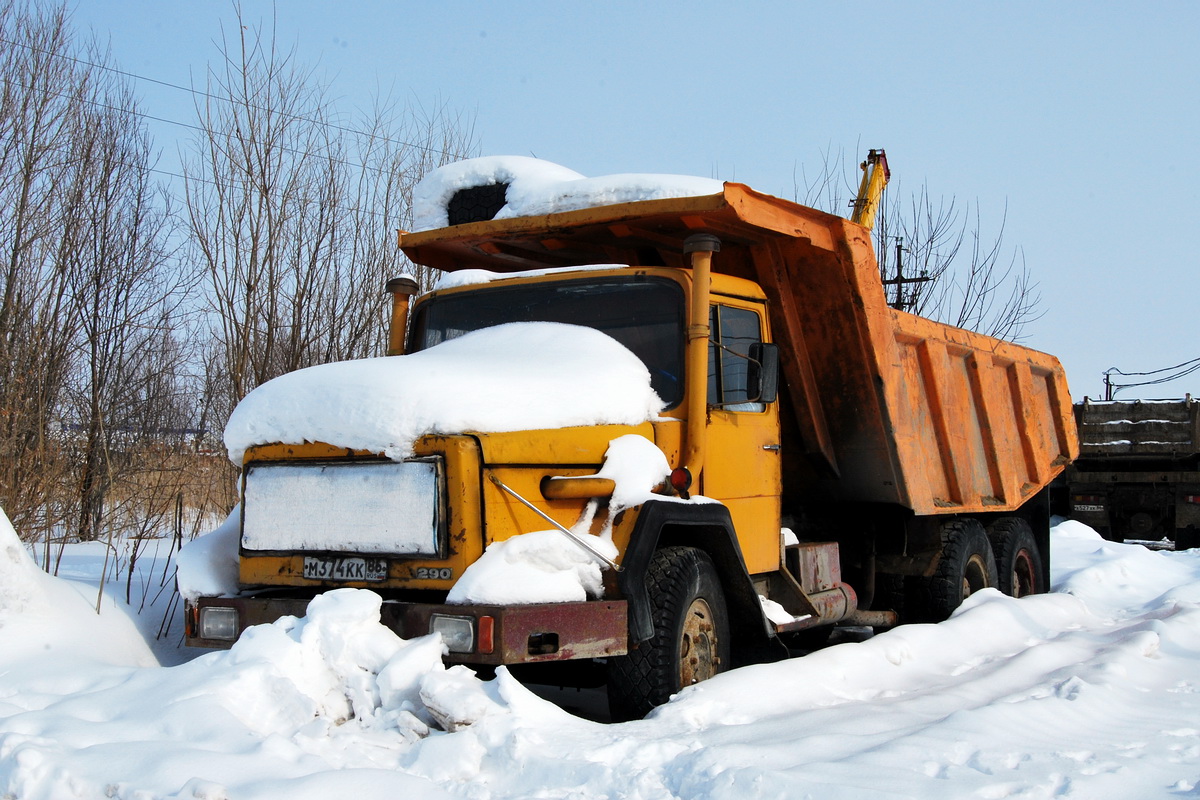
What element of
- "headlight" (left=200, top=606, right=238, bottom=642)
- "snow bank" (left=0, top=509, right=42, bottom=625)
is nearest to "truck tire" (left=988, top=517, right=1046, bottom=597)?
"headlight" (left=200, top=606, right=238, bottom=642)

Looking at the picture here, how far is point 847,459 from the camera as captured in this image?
7109mm

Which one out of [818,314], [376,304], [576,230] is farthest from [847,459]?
[376,304]


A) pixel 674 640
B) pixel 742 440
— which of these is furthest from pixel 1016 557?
pixel 674 640

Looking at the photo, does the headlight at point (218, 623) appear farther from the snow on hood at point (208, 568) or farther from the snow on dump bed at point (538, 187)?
the snow on dump bed at point (538, 187)

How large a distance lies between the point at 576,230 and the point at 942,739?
329cm

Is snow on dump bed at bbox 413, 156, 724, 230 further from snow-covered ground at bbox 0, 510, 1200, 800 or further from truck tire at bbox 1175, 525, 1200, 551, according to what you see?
truck tire at bbox 1175, 525, 1200, 551

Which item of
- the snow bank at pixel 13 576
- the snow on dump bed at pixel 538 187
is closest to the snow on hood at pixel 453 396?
the snow on dump bed at pixel 538 187

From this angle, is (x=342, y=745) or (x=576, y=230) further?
(x=576, y=230)

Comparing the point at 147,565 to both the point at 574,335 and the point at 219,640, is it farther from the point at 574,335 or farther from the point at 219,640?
the point at 574,335

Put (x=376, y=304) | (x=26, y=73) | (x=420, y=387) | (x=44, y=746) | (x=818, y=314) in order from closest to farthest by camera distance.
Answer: (x=44, y=746)
(x=420, y=387)
(x=818, y=314)
(x=26, y=73)
(x=376, y=304)

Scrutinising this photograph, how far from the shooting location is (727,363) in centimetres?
561

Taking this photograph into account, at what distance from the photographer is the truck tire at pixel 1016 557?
9.09 metres

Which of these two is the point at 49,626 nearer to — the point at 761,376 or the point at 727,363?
the point at 727,363

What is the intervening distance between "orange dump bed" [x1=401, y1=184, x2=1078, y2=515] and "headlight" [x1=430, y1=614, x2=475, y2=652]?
8.04ft
